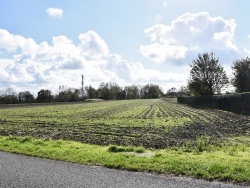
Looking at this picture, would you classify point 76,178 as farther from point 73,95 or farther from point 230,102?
point 73,95

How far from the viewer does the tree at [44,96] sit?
134375 millimetres

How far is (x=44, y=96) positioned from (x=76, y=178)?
131005mm

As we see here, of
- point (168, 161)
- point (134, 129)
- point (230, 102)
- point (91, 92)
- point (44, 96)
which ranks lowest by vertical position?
point (134, 129)

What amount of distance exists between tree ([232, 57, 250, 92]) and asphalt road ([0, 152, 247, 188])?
60.7 meters

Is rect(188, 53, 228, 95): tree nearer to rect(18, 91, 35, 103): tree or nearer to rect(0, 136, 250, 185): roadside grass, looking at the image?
rect(0, 136, 250, 185): roadside grass

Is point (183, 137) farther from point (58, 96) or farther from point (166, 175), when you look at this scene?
point (58, 96)

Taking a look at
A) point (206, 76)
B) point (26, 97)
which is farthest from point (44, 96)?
point (206, 76)

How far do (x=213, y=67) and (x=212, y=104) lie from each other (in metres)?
15.1

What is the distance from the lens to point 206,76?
7175 cm

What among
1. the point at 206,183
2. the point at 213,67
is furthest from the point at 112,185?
the point at 213,67

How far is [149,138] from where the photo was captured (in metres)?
17.7

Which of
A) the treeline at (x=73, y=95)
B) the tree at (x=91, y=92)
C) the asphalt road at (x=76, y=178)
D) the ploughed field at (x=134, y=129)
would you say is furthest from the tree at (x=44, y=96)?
the asphalt road at (x=76, y=178)

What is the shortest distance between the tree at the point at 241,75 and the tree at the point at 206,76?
8.60 feet

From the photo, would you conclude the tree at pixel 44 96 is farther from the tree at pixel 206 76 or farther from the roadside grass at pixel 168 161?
the roadside grass at pixel 168 161
